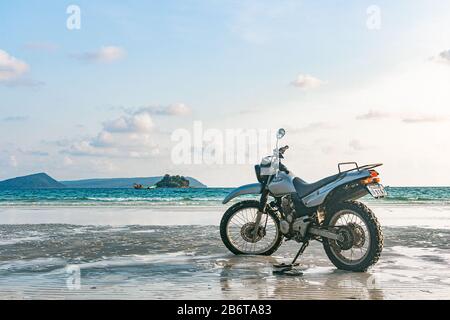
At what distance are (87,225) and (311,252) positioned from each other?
7250 millimetres

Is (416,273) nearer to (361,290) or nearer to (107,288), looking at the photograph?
(361,290)

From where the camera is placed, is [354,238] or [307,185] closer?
[354,238]

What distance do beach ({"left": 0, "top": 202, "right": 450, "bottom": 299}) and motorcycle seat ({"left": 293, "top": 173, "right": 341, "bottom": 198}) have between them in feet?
3.14

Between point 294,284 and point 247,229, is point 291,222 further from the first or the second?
point 294,284

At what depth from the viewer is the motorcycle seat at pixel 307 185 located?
7.09m

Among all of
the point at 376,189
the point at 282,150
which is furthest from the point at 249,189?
the point at 376,189

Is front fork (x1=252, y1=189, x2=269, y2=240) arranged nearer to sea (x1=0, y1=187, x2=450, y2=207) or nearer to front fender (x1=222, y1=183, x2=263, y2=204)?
front fender (x1=222, y1=183, x2=263, y2=204)

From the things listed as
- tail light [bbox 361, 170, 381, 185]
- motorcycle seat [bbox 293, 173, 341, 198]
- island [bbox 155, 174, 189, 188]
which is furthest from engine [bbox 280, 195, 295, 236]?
island [bbox 155, 174, 189, 188]

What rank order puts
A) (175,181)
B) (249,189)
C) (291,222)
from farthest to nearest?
(175,181), (249,189), (291,222)

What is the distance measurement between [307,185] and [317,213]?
1.33 feet

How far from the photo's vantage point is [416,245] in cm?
924

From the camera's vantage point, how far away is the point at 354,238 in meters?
6.73

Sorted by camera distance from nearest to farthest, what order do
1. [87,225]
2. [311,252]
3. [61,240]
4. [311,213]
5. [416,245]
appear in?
1. [311,213]
2. [311,252]
3. [416,245]
4. [61,240]
5. [87,225]
